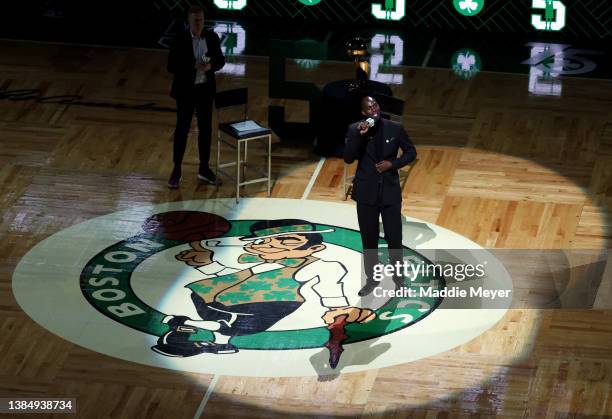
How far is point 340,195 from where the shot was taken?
1204 cm

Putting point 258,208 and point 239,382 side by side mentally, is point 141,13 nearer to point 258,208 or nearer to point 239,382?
point 258,208

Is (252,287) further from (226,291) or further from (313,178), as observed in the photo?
(313,178)

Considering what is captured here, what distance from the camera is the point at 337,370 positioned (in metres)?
9.27

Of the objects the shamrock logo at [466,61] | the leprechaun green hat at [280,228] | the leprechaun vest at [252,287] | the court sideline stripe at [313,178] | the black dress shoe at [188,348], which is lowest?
the shamrock logo at [466,61]

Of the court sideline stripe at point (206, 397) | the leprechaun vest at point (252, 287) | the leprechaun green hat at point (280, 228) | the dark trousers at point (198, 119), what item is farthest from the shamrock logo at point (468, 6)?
the court sideline stripe at point (206, 397)

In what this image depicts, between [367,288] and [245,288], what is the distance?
0.92m

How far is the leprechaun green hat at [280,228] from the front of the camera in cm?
1130

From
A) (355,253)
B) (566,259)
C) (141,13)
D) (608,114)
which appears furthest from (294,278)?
(141,13)

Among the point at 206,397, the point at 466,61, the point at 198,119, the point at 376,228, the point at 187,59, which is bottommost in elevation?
the point at 466,61

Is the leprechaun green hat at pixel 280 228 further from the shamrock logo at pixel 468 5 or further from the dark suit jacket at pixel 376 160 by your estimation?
the shamrock logo at pixel 468 5

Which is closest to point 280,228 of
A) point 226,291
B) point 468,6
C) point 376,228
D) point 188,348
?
point 226,291

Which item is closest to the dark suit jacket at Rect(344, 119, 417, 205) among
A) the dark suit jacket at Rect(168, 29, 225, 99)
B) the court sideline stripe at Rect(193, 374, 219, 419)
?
the court sideline stripe at Rect(193, 374, 219, 419)

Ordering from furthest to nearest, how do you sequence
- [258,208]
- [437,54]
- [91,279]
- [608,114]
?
[437,54]
[608,114]
[258,208]
[91,279]

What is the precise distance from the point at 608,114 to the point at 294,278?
15.8 feet
